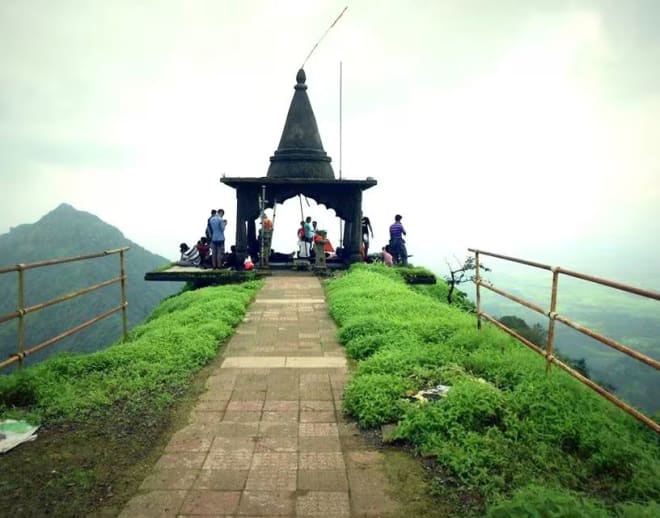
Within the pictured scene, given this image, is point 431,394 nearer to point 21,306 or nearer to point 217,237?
point 21,306

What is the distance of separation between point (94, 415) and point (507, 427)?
136 inches

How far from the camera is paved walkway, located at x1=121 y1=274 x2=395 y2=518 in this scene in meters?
3.08

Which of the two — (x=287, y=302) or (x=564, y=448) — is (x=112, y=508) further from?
(x=287, y=302)

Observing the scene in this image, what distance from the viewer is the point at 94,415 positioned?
4340 millimetres

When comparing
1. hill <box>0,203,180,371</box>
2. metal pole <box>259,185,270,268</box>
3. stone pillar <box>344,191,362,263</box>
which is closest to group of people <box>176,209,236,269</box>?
metal pole <box>259,185,270,268</box>

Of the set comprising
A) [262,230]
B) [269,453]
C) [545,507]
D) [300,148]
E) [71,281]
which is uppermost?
[300,148]

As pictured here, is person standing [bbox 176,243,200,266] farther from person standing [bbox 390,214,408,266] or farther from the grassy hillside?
the grassy hillside

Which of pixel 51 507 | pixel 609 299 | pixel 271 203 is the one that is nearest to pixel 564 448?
pixel 51 507

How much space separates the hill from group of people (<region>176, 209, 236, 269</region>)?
46.4 m

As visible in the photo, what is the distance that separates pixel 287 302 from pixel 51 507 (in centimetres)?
695

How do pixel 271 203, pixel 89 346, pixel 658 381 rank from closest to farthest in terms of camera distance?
pixel 271 203 → pixel 658 381 → pixel 89 346

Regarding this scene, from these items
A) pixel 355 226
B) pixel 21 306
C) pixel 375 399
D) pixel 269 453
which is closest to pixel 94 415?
pixel 21 306

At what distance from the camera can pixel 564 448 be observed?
12.1ft

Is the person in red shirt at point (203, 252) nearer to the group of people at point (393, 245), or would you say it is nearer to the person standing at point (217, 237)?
the person standing at point (217, 237)
